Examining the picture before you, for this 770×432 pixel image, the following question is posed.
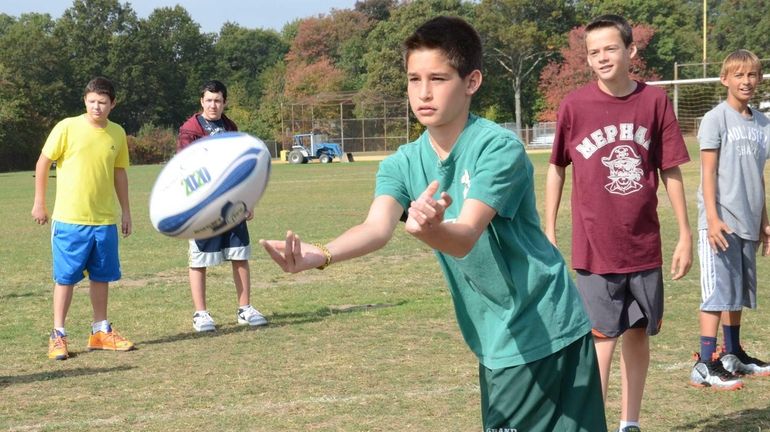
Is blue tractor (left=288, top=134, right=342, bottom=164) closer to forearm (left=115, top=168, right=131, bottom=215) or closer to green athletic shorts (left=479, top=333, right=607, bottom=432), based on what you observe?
forearm (left=115, top=168, right=131, bottom=215)

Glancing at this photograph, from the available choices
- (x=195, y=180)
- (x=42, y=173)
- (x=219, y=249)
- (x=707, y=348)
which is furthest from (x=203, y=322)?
(x=195, y=180)

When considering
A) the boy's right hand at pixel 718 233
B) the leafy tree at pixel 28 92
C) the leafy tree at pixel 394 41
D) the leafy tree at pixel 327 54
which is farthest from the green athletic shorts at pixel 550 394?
the leafy tree at pixel 327 54

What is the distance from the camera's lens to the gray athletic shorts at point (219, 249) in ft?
28.1

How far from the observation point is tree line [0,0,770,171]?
252 ft

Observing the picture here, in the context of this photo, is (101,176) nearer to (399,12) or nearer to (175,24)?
(399,12)

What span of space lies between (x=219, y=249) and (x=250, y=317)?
0.67 metres

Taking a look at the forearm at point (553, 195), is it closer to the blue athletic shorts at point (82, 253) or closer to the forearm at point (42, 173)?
the blue athletic shorts at point (82, 253)

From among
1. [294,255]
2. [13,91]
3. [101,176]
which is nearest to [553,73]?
[13,91]

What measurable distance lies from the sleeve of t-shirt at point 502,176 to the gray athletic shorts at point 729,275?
3378 mm

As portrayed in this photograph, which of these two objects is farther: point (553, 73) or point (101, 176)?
point (553, 73)

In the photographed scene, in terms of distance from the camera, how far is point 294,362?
7.07 m

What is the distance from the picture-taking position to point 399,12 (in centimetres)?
8538

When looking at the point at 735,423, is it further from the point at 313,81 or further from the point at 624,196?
the point at 313,81

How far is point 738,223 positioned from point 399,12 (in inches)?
3194
